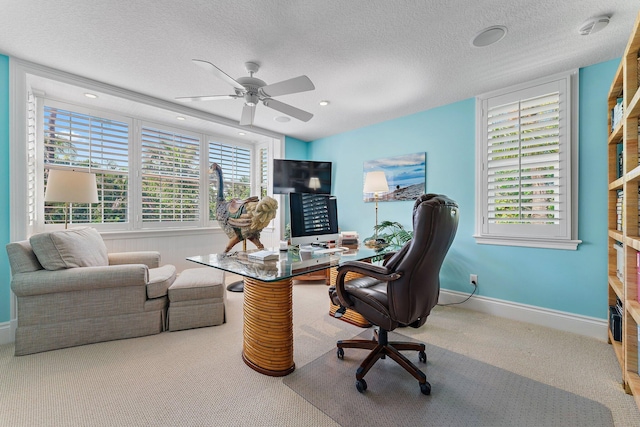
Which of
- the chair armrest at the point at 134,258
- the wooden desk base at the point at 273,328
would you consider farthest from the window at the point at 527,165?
the chair armrest at the point at 134,258

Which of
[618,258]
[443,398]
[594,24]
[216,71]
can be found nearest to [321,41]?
[216,71]

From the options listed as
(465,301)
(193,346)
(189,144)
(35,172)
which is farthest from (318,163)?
(35,172)

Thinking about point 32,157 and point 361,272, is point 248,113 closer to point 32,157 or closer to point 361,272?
point 361,272

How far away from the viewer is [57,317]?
2.03 m

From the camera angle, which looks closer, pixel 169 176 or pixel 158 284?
pixel 158 284

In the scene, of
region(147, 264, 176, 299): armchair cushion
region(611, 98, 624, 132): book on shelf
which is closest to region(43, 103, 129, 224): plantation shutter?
region(147, 264, 176, 299): armchair cushion

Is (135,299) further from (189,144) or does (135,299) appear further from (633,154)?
(633,154)

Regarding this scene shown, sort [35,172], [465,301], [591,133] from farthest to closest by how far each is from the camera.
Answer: [465,301]
[35,172]
[591,133]

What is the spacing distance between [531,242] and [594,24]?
5.94 feet

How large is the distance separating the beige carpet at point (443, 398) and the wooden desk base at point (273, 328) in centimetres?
12

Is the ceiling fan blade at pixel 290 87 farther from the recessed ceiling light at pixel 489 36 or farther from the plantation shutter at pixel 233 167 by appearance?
the plantation shutter at pixel 233 167

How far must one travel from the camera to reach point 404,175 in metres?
3.55

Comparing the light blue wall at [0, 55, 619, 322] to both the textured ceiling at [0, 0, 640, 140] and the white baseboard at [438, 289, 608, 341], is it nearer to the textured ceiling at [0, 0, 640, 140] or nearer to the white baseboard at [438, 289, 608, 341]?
the white baseboard at [438, 289, 608, 341]

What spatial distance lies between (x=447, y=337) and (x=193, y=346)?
2.14 m
